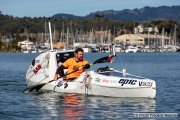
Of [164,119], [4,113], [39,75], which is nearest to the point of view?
[164,119]

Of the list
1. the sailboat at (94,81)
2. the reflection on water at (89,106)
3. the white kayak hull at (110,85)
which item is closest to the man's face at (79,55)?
the sailboat at (94,81)

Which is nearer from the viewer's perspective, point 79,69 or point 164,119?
point 164,119

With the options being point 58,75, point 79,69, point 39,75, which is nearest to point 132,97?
point 79,69

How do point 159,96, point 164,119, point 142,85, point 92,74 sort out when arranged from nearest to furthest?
point 164,119 < point 142,85 < point 92,74 < point 159,96

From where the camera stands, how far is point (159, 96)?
2584 centimetres

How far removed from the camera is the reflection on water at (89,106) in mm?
19991

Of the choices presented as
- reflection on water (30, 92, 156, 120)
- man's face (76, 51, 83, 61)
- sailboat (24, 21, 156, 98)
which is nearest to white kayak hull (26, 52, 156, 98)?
sailboat (24, 21, 156, 98)

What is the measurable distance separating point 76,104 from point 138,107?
2.45m

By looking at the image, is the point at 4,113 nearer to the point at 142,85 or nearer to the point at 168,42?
the point at 142,85

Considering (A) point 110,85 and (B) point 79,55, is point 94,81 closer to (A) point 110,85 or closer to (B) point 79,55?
(A) point 110,85

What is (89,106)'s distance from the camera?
22.2m

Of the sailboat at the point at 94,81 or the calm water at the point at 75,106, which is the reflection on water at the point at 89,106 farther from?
A: the sailboat at the point at 94,81

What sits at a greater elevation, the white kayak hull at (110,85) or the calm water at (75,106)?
the white kayak hull at (110,85)

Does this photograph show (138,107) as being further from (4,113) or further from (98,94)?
(4,113)
